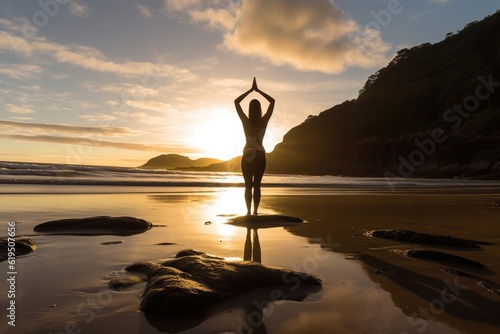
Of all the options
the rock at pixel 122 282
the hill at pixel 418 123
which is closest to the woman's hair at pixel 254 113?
the rock at pixel 122 282

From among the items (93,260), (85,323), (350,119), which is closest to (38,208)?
(93,260)

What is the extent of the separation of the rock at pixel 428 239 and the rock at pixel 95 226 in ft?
14.7

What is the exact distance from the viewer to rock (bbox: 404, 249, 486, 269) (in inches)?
179

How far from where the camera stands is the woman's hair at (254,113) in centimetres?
812

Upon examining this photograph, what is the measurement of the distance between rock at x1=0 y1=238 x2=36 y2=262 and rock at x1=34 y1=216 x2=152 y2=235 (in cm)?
133

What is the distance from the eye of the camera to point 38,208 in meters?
9.83

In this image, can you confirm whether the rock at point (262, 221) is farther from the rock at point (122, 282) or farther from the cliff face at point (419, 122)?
the cliff face at point (419, 122)

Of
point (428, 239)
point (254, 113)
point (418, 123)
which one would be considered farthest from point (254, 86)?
point (418, 123)

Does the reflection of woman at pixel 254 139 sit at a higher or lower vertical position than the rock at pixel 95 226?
higher

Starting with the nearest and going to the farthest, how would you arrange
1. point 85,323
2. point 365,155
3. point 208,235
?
point 85,323, point 208,235, point 365,155

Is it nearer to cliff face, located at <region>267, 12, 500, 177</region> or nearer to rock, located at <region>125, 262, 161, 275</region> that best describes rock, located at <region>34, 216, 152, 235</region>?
rock, located at <region>125, 262, 161, 275</region>

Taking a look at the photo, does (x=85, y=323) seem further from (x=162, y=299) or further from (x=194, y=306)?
(x=194, y=306)

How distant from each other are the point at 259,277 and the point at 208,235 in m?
3.12

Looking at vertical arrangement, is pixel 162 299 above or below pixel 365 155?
below
